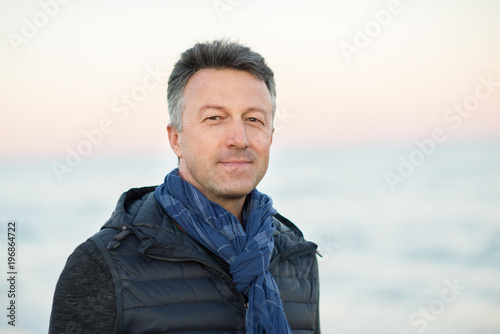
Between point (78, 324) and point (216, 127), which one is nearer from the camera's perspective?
point (78, 324)

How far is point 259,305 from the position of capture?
1947mm

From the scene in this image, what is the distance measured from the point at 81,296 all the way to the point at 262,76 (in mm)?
1125

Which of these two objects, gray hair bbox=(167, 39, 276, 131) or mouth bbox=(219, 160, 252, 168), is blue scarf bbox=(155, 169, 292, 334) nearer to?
mouth bbox=(219, 160, 252, 168)

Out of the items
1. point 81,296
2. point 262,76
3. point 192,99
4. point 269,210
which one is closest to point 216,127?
point 192,99

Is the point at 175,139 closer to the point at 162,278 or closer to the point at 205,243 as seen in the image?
the point at 205,243

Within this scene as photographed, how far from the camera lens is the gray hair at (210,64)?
2.14 meters

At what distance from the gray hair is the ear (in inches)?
0.9

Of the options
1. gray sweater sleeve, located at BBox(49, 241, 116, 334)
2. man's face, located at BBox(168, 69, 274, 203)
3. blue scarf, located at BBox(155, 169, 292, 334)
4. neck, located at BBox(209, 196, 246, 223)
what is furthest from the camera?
neck, located at BBox(209, 196, 246, 223)

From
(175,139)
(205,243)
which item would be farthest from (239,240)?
(175,139)

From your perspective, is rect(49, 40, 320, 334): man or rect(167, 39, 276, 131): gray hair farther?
rect(167, 39, 276, 131): gray hair

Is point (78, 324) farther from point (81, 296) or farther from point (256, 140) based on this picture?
point (256, 140)

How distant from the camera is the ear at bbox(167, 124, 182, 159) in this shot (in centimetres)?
224

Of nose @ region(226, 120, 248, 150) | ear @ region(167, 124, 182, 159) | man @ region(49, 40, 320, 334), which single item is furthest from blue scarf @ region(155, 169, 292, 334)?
nose @ region(226, 120, 248, 150)

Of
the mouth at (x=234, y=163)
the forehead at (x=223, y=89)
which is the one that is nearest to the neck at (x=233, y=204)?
the mouth at (x=234, y=163)
